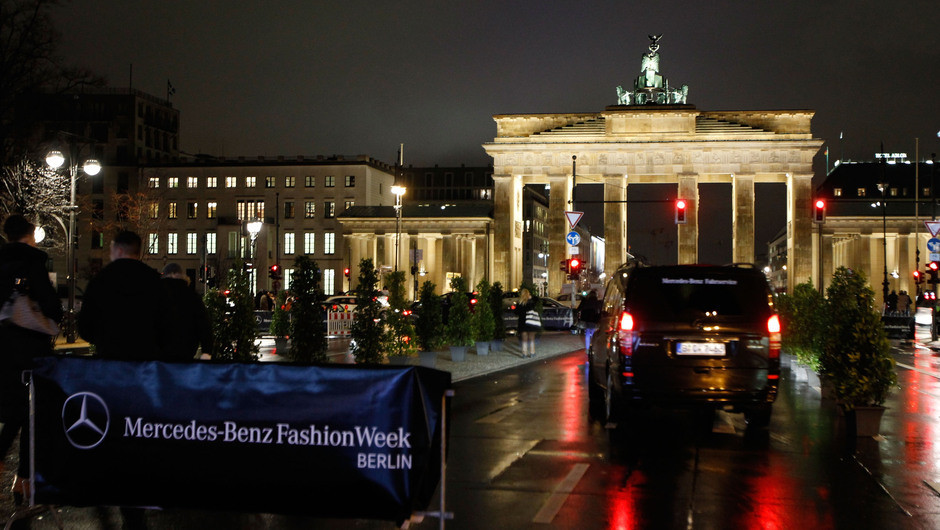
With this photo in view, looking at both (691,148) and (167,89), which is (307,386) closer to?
(691,148)

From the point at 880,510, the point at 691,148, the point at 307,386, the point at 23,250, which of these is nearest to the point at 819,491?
the point at 880,510

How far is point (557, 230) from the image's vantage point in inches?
3137

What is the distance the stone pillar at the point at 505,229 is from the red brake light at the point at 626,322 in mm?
69190

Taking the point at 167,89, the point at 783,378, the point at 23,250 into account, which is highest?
the point at 167,89

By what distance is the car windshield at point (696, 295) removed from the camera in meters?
12.2

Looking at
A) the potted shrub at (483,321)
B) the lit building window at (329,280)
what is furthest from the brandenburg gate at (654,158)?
the potted shrub at (483,321)

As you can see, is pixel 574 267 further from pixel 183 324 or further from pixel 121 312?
pixel 121 312

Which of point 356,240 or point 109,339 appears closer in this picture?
point 109,339

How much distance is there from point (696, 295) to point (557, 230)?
67535 mm

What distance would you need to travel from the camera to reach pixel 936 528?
24.7 ft

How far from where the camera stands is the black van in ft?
39.6

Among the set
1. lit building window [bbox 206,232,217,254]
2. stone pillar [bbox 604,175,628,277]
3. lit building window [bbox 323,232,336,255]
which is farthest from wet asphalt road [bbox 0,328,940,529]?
lit building window [bbox 206,232,217,254]

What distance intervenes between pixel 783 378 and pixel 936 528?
15235mm

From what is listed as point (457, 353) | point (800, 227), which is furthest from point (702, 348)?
point (800, 227)
